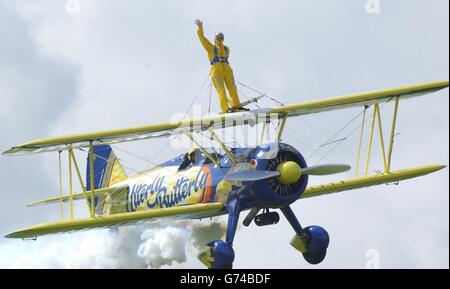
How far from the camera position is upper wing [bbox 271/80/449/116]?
88.4 ft

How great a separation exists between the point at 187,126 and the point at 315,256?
4174mm

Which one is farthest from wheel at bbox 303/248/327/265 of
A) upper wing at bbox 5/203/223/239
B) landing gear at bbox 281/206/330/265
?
upper wing at bbox 5/203/223/239

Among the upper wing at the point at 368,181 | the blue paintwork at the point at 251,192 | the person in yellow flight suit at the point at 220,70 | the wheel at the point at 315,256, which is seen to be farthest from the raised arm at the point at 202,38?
the wheel at the point at 315,256

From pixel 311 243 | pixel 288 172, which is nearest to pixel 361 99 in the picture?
pixel 288 172

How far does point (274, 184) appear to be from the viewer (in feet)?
85.0

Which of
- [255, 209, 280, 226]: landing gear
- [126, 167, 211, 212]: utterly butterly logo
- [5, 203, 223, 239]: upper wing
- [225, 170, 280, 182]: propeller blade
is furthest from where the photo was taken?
[126, 167, 211, 212]: utterly butterly logo

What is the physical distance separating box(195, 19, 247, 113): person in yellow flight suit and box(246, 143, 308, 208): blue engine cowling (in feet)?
6.04

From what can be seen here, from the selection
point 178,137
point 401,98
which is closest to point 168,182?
point 178,137

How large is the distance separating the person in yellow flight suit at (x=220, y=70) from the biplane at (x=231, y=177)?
0.95m

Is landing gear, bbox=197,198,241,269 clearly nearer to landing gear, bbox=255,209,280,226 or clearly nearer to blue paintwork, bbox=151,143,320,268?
blue paintwork, bbox=151,143,320,268

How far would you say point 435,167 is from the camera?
29203 mm

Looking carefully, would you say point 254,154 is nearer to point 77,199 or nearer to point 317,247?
point 317,247

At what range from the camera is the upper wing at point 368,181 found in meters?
28.3
